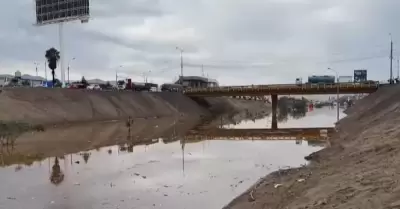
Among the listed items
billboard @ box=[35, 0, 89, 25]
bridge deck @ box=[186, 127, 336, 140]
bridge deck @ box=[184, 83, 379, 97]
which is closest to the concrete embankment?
bridge deck @ box=[186, 127, 336, 140]

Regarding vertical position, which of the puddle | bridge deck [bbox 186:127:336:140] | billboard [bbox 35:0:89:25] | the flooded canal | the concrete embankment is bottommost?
the puddle

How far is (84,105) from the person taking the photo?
90.9 meters

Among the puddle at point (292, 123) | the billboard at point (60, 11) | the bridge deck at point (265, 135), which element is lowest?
the puddle at point (292, 123)

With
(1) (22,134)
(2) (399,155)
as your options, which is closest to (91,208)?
(2) (399,155)

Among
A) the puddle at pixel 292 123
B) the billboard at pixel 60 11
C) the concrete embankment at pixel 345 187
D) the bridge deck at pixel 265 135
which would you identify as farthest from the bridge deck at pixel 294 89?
the concrete embankment at pixel 345 187

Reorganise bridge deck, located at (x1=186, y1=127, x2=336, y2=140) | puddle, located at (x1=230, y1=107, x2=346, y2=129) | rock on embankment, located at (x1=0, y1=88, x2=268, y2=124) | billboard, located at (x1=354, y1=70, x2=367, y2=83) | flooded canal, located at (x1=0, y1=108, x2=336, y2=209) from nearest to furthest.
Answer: flooded canal, located at (x1=0, y1=108, x2=336, y2=209) → bridge deck, located at (x1=186, y1=127, x2=336, y2=140) → rock on embankment, located at (x1=0, y1=88, x2=268, y2=124) → puddle, located at (x1=230, y1=107, x2=346, y2=129) → billboard, located at (x1=354, y1=70, x2=367, y2=83)

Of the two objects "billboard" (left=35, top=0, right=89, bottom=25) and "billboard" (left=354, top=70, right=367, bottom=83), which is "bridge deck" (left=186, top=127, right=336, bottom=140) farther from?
"billboard" (left=354, top=70, right=367, bottom=83)

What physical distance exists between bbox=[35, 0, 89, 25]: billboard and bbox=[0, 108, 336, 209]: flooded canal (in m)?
54.1

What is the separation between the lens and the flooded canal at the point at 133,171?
22.0 metres

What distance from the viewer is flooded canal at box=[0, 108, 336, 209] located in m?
22.0

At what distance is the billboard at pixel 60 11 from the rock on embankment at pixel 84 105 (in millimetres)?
17302

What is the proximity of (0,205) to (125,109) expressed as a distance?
259 ft

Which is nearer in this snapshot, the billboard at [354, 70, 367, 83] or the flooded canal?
the flooded canal

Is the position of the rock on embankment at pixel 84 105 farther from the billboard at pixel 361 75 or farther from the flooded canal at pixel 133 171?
the billboard at pixel 361 75
